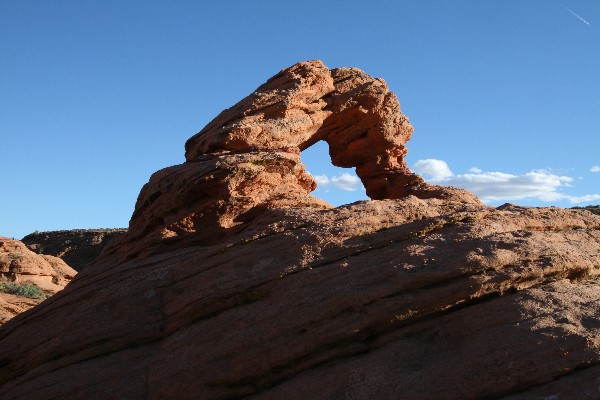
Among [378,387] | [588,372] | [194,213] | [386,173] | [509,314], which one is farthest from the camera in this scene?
[386,173]

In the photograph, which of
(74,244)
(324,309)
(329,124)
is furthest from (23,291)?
(74,244)

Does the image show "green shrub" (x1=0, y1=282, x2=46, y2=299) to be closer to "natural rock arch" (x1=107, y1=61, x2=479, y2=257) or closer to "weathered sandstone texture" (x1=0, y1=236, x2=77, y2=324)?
"weathered sandstone texture" (x1=0, y1=236, x2=77, y2=324)

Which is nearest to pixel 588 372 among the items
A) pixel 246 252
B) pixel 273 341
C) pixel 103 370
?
pixel 273 341

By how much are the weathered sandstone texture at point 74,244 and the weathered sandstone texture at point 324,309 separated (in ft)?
146

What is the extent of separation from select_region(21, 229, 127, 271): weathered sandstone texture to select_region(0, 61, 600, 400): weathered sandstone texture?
1756 inches

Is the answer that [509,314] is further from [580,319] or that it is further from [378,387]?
[378,387]

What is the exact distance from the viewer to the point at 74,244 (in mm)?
60938

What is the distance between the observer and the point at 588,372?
7.45 m

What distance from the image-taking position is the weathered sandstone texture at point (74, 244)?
57781 mm

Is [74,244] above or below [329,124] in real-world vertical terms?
above

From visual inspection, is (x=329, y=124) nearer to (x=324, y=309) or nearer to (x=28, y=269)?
(x=324, y=309)

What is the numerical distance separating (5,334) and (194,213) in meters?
4.92

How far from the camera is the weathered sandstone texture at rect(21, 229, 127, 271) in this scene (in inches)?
2275

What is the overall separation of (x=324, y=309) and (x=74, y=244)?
56.9 meters
